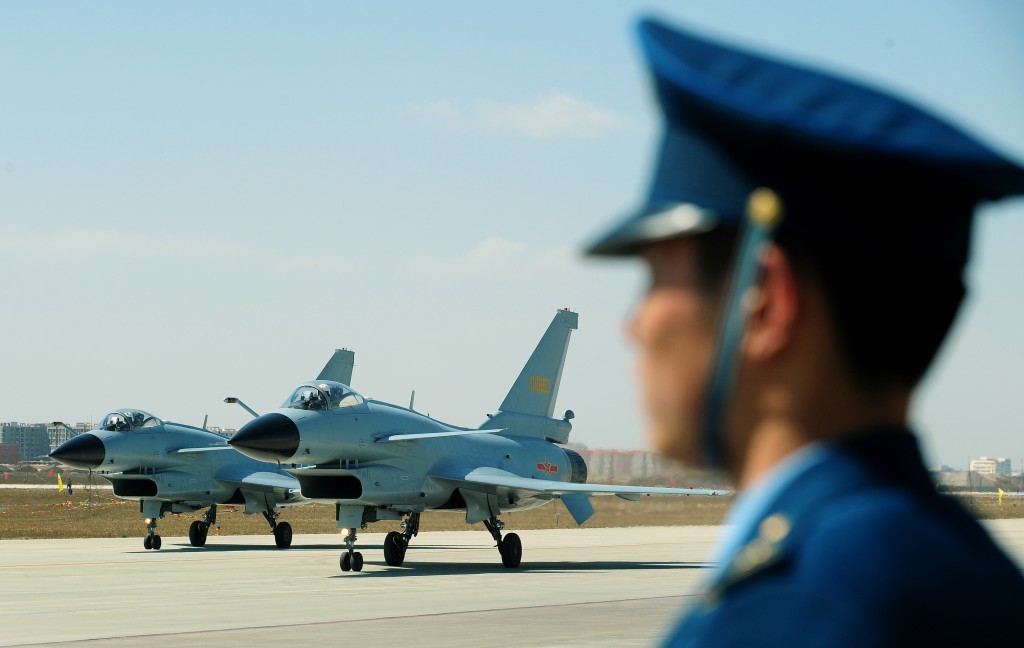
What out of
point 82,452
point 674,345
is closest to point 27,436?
point 82,452

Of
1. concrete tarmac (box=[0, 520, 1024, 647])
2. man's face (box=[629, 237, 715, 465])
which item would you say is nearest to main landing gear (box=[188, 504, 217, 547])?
concrete tarmac (box=[0, 520, 1024, 647])

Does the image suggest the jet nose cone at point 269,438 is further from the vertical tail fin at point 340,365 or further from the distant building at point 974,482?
the distant building at point 974,482

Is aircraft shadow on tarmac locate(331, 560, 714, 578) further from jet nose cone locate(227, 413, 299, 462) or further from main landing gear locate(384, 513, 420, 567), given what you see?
jet nose cone locate(227, 413, 299, 462)

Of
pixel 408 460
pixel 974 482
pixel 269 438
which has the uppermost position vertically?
pixel 269 438

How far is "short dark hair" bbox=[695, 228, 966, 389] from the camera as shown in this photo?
1312mm

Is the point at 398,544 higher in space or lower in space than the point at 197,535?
higher

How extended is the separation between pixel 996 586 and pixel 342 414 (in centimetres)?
2359

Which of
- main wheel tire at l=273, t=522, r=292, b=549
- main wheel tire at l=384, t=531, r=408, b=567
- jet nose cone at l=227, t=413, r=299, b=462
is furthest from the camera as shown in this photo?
main wheel tire at l=273, t=522, r=292, b=549

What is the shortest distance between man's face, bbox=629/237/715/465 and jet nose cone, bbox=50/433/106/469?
106ft

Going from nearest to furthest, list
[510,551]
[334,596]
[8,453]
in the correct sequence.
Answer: [334,596], [510,551], [8,453]

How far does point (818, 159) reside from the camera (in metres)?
1.29

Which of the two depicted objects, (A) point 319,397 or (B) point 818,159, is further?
(A) point 319,397

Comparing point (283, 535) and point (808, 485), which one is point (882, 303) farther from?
point (283, 535)

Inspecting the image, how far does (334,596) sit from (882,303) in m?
19.1
